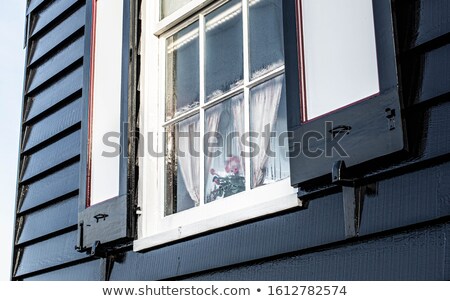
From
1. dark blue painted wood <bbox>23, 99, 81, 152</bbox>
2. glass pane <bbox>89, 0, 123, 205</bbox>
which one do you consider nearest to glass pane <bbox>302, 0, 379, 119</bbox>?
glass pane <bbox>89, 0, 123, 205</bbox>

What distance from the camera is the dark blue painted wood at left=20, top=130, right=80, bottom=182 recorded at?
11.7 feet

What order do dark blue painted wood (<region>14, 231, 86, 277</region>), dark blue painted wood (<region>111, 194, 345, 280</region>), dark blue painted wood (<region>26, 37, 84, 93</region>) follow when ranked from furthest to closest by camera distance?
dark blue painted wood (<region>26, 37, 84, 93</region>) < dark blue painted wood (<region>14, 231, 86, 277</region>) < dark blue painted wood (<region>111, 194, 345, 280</region>)

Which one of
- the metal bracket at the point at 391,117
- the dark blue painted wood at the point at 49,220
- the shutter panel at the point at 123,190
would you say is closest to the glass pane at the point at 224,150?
→ the shutter panel at the point at 123,190

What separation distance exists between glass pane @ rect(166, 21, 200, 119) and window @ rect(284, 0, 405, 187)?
0.62m

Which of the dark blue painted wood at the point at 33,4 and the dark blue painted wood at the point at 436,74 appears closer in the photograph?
the dark blue painted wood at the point at 436,74

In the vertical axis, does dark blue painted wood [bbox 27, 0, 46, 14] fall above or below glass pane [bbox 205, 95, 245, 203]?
above

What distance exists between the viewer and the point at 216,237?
2.57 m

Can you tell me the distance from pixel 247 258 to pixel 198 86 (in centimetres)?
77

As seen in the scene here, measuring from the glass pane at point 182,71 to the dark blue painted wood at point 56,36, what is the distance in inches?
32.9

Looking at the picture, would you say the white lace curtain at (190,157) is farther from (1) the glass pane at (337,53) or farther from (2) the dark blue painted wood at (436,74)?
(2) the dark blue painted wood at (436,74)

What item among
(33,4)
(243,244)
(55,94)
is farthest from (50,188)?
(243,244)

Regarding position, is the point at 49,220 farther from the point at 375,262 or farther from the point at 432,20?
the point at 432,20

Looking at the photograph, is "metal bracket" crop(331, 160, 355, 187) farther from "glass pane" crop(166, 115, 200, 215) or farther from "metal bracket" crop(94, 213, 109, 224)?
"metal bracket" crop(94, 213, 109, 224)

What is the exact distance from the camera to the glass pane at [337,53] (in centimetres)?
213
